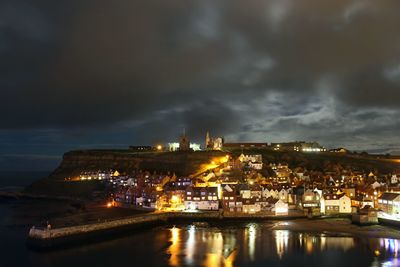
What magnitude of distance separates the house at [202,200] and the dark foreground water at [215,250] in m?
12.2

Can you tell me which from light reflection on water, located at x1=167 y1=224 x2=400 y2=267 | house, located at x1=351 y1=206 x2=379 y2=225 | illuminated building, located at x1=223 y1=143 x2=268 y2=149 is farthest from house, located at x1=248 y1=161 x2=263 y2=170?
light reflection on water, located at x1=167 y1=224 x2=400 y2=267

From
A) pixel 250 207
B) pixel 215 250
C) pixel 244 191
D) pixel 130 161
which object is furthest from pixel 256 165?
pixel 215 250

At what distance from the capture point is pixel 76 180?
95.2m

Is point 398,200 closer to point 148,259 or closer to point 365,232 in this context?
point 365,232

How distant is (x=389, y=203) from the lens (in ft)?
175

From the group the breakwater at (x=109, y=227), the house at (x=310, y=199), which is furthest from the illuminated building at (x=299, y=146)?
the breakwater at (x=109, y=227)

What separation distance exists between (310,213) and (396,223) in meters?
10.5

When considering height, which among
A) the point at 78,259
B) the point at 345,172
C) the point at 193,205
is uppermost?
the point at 345,172

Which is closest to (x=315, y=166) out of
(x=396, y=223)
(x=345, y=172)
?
(x=345, y=172)

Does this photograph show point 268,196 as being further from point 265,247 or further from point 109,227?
point 109,227

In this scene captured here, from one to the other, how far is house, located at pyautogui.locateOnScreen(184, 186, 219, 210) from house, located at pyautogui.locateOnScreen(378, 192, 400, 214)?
69.1ft

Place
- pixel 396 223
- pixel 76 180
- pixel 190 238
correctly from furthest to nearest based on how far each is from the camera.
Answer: pixel 76 180 → pixel 396 223 → pixel 190 238

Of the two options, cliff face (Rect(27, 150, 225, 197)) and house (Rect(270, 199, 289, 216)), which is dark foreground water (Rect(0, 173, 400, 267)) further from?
cliff face (Rect(27, 150, 225, 197))

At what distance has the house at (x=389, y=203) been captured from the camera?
2048 inches
